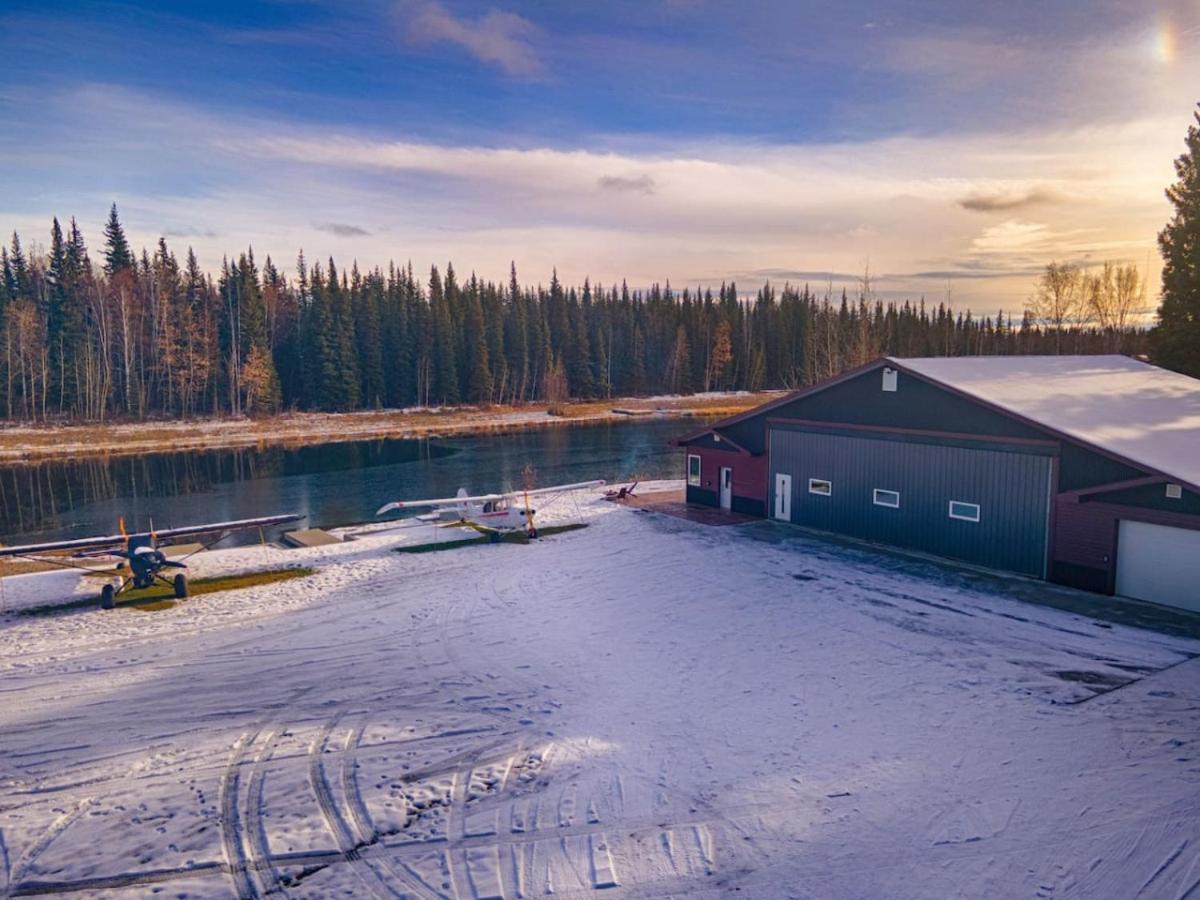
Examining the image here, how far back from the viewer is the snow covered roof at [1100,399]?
17672 millimetres

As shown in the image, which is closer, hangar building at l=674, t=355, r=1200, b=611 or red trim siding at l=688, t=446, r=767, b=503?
hangar building at l=674, t=355, r=1200, b=611

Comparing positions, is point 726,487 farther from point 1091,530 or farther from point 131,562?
point 131,562

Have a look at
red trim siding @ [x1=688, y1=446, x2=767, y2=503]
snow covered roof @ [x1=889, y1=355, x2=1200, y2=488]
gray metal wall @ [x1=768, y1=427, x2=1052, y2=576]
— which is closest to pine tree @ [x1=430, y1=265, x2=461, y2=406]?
red trim siding @ [x1=688, y1=446, x2=767, y2=503]

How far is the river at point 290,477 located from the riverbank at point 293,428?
129 inches

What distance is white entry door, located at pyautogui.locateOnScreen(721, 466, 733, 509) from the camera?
27628 millimetres

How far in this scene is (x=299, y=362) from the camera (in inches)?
3046

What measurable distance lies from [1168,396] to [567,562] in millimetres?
19548

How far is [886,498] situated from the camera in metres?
22.3

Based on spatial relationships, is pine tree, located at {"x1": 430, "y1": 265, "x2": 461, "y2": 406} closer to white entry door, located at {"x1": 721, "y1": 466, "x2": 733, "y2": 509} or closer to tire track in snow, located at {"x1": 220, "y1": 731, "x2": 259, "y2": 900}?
white entry door, located at {"x1": 721, "y1": 466, "x2": 733, "y2": 509}

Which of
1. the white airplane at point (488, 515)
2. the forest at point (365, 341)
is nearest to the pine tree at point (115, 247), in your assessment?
the forest at point (365, 341)

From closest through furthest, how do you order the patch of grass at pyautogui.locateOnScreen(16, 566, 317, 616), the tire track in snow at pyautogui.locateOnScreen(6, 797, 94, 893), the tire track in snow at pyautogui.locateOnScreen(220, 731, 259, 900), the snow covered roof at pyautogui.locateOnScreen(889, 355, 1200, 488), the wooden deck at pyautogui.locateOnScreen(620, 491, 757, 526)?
the tire track in snow at pyautogui.locateOnScreen(220, 731, 259, 900), the tire track in snow at pyautogui.locateOnScreen(6, 797, 94, 893), the snow covered roof at pyautogui.locateOnScreen(889, 355, 1200, 488), the patch of grass at pyautogui.locateOnScreen(16, 566, 317, 616), the wooden deck at pyautogui.locateOnScreen(620, 491, 757, 526)

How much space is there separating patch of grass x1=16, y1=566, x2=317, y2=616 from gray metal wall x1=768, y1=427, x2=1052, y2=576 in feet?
51.5

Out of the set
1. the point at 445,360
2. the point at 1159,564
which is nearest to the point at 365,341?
the point at 445,360

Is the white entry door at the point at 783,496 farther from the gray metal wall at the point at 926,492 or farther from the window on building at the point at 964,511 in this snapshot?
the window on building at the point at 964,511
